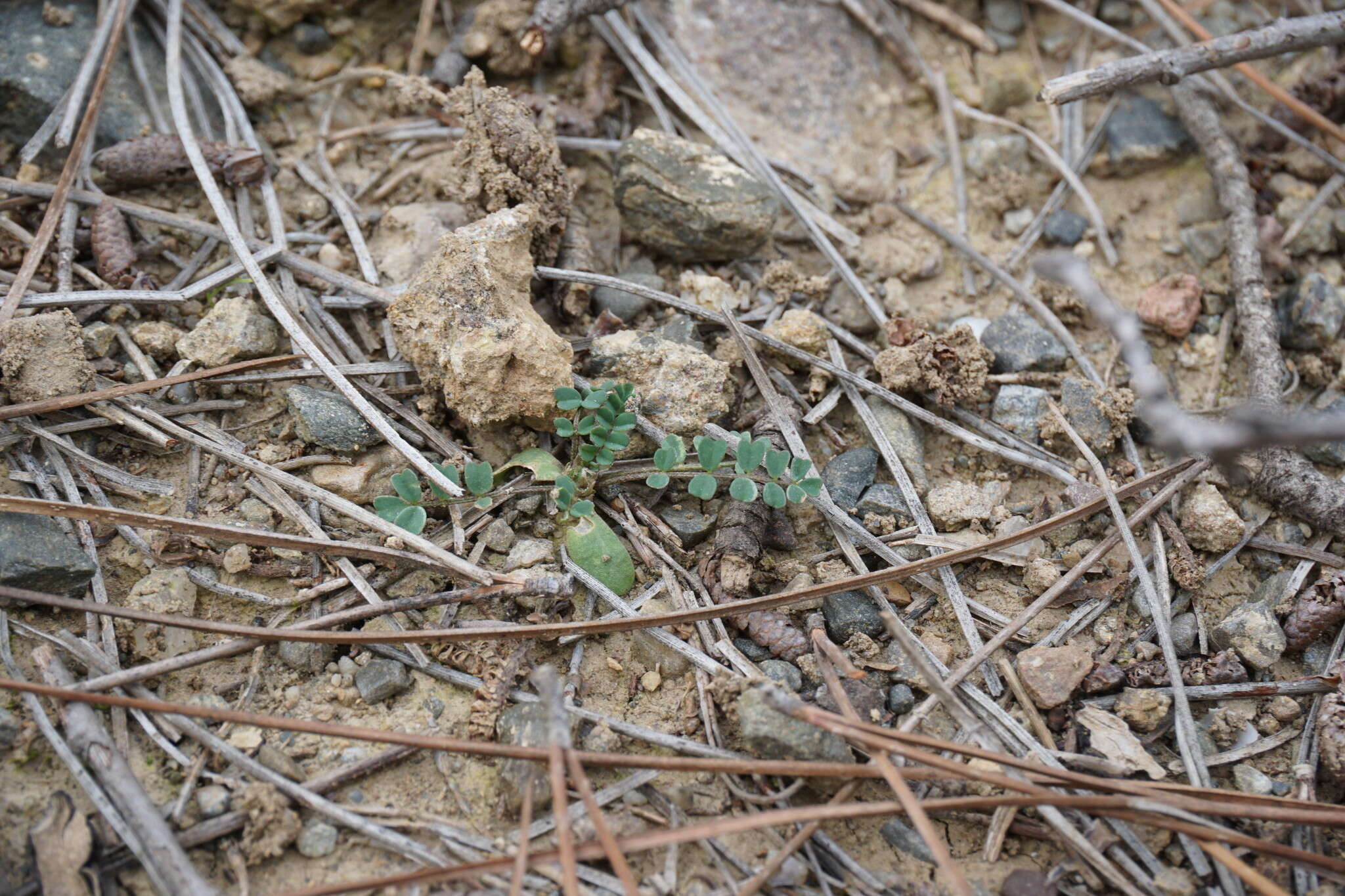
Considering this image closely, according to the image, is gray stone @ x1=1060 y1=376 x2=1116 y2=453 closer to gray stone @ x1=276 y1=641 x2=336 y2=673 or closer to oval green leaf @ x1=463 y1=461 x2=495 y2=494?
oval green leaf @ x1=463 y1=461 x2=495 y2=494

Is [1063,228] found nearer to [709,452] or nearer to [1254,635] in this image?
[1254,635]

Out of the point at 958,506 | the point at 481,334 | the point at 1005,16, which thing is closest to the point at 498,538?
the point at 481,334

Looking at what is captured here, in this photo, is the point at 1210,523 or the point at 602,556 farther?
the point at 1210,523

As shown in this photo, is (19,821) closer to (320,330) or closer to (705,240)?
(320,330)

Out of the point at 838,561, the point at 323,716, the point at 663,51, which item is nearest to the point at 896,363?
the point at 838,561

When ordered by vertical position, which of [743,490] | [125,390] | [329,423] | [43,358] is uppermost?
[43,358]
